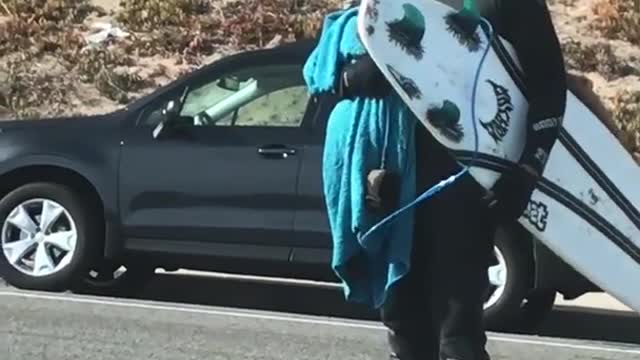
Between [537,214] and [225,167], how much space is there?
4602mm

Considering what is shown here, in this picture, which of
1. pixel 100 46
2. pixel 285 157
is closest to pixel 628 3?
pixel 100 46

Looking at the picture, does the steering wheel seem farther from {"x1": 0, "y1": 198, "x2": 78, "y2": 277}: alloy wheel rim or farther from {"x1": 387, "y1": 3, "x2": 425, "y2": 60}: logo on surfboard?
{"x1": 387, "y1": 3, "x2": 425, "y2": 60}: logo on surfboard

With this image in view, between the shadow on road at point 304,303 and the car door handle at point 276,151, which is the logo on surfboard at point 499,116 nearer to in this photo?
the car door handle at point 276,151

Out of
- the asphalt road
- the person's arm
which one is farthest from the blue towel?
the asphalt road

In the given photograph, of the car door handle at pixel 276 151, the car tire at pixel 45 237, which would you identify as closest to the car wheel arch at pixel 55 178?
the car tire at pixel 45 237

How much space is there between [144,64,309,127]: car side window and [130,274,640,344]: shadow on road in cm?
123

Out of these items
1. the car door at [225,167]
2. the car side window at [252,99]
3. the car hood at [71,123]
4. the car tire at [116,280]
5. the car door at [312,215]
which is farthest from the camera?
the car tire at [116,280]

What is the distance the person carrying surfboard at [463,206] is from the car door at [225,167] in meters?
4.46

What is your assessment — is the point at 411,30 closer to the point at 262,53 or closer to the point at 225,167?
the point at 225,167

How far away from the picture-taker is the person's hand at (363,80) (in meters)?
4.06

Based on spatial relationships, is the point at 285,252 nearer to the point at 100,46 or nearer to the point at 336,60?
the point at 336,60

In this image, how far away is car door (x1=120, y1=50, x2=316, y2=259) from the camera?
8.68 m

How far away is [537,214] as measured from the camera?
4.36 m

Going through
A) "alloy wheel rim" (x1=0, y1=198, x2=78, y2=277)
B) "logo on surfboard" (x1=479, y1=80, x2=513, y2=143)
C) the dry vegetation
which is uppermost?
"logo on surfboard" (x1=479, y1=80, x2=513, y2=143)
